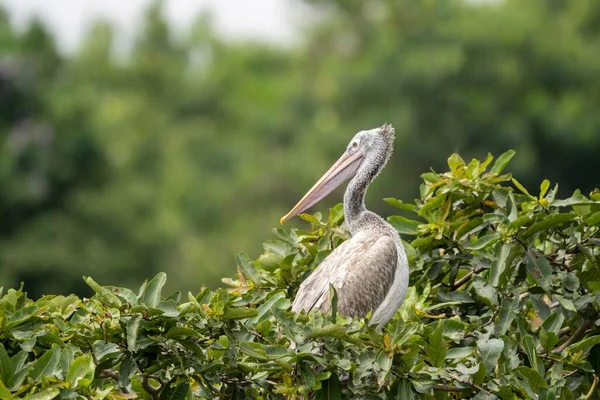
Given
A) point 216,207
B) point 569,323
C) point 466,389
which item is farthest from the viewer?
point 216,207

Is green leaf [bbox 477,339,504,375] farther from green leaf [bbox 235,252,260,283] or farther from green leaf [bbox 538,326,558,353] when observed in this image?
green leaf [bbox 235,252,260,283]

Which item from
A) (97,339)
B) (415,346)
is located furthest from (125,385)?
(415,346)

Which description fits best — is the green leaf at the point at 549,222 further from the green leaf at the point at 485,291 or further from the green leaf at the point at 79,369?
the green leaf at the point at 79,369

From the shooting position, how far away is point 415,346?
652 centimetres

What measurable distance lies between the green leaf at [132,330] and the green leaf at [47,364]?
13.5 inches

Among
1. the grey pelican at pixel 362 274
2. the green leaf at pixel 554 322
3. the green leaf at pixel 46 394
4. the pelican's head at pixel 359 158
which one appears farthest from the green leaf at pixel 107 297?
the pelican's head at pixel 359 158

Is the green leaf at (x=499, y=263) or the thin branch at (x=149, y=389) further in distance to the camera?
the green leaf at (x=499, y=263)

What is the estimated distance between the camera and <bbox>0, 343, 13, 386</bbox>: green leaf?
615 centimetres

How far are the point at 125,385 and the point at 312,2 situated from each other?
2064 inches

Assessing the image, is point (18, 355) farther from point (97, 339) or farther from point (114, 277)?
point (114, 277)

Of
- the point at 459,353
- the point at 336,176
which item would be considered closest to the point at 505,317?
the point at 459,353

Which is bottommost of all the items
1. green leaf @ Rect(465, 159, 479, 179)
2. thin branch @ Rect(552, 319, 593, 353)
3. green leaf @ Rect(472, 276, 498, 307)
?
thin branch @ Rect(552, 319, 593, 353)

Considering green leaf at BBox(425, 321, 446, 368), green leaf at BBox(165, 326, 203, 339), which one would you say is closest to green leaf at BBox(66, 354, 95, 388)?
green leaf at BBox(165, 326, 203, 339)

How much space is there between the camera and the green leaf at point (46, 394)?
6027 millimetres
